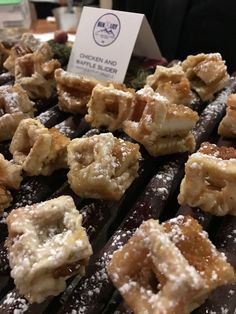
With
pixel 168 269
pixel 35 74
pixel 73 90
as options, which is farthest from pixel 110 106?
pixel 168 269

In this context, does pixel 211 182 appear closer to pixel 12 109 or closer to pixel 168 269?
pixel 168 269

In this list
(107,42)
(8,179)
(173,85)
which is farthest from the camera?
(107,42)

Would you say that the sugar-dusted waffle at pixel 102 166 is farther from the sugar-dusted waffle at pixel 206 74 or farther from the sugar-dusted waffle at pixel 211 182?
the sugar-dusted waffle at pixel 206 74

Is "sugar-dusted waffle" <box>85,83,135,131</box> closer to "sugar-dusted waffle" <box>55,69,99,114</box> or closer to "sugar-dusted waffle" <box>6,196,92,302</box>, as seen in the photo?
"sugar-dusted waffle" <box>55,69,99,114</box>

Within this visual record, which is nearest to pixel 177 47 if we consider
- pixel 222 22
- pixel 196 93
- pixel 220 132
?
A: pixel 222 22

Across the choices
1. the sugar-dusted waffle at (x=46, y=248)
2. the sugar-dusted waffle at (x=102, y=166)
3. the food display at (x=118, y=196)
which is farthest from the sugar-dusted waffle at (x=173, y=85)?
the sugar-dusted waffle at (x=46, y=248)

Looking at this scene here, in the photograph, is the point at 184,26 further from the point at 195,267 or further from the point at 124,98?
the point at 195,267
